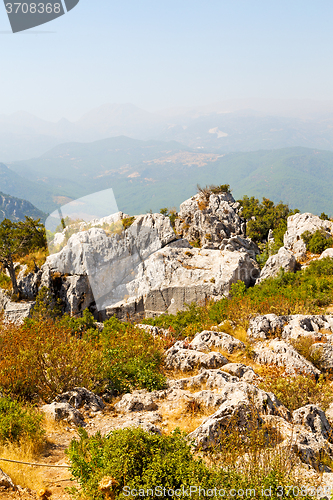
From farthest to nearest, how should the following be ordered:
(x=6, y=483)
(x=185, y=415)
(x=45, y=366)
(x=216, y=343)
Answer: (x=216, y=343) < (x=45, y=366) < (x=185, y=415) < (x=6, y=483)

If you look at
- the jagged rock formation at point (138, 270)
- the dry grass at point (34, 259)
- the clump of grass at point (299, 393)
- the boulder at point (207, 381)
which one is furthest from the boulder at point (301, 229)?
the dry grass at point (34, 259)

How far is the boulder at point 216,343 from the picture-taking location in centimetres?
776

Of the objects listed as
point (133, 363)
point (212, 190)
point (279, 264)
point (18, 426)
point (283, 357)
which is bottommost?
point (279, 264)

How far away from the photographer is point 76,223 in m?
18.0

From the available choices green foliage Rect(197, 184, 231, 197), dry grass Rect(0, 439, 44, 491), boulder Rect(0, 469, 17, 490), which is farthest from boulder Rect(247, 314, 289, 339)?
green foliage Rect(197, 184, 231, 197)

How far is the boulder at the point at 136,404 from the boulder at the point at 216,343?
2577mm

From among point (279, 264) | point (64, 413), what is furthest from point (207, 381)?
point (279, 264)

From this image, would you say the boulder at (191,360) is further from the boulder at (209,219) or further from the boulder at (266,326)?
the boulder at (209,219)

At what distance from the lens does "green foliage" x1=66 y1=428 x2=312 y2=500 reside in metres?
2.68

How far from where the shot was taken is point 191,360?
23.0 ft

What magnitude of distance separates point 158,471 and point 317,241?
55.7 ft

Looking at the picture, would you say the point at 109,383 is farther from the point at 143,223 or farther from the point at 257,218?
the point at 257,218

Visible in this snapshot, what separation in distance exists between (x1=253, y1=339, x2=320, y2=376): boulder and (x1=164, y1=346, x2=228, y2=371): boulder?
1.07 meters

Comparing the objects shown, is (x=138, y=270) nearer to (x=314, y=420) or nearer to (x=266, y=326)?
Result: (x=266, y=326)
